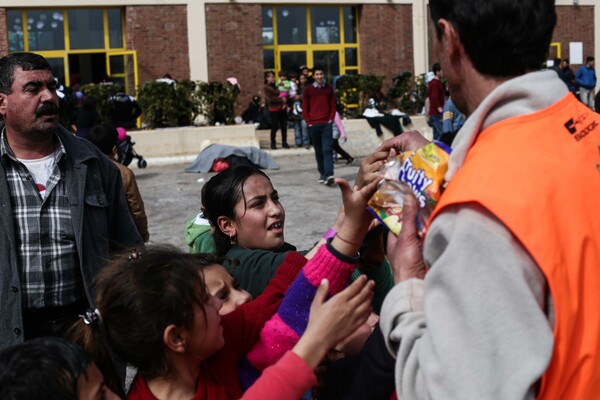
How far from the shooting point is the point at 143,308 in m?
2.57

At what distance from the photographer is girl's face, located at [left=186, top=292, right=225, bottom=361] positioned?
103 inches

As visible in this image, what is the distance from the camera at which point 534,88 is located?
192cm

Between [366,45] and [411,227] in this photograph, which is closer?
[411,227]

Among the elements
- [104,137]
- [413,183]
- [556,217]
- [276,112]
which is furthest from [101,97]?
[556,217]

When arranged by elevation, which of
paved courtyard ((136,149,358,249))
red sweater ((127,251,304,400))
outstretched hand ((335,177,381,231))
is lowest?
paved courtyard ((136,149,358,249))

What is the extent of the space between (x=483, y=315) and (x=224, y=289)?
5.02 ft

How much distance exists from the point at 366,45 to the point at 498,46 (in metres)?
26.9

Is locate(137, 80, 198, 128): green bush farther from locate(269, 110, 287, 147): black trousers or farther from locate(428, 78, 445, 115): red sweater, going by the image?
locate(428, 78, 445, 115): red sweater

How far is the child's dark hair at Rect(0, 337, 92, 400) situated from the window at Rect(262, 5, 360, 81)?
25764 mm

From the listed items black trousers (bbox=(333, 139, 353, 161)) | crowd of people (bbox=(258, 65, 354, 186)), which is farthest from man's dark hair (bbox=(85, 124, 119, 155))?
black trousers (bbox=(333, 139, 353, 161))

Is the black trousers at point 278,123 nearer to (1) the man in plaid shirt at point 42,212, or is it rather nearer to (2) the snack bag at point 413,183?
(1) the man in plaid shirt at point 42,212

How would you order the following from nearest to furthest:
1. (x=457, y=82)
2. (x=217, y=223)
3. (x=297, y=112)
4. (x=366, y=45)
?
(x=457, y=82)
(x=217, y=223)
(x=297, y=112)
(x=366, y=45)

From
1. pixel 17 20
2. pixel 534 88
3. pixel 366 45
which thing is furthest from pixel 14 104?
pixel 366 45

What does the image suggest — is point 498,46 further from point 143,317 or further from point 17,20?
point 17,20
